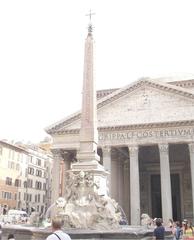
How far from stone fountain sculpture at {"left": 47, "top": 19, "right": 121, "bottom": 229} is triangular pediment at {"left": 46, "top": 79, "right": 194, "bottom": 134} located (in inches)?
650

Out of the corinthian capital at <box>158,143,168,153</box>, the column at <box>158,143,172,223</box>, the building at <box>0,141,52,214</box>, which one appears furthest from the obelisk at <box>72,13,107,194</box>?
the building at <box>0,141,52,214</box>

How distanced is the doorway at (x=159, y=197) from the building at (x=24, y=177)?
12694mm

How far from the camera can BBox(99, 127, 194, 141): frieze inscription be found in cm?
2519

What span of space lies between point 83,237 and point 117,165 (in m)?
21.4

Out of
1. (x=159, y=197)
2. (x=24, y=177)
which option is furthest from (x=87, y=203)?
(x=24, y=177)

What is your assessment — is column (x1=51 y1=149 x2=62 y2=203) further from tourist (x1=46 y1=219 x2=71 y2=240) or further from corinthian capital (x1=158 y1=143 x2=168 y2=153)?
tourist (x1=46 y1=219 x2=71 y2=240)

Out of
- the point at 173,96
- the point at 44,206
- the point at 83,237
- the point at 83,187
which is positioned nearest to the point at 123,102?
the point at 173,96

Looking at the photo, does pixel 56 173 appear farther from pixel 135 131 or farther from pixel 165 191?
pixel 165 191

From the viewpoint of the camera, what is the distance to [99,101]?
2752 centimetres

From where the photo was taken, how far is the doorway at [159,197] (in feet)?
104

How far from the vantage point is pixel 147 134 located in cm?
2581

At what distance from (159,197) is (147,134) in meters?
9.32

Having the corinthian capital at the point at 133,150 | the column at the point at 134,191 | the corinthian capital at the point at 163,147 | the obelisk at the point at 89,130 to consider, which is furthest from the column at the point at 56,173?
the obelisk at the point at 89,130

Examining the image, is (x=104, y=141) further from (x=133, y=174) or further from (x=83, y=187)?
(x=83, y=187)
